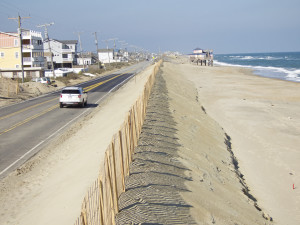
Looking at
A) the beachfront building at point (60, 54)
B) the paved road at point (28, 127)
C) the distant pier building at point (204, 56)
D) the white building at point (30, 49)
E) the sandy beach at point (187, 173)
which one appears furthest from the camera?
the distant pier building at point (204, 56)

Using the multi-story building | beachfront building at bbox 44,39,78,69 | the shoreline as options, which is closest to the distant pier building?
beachfront building at bbox 44,39,78,69

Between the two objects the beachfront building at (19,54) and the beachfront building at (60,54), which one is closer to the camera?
the beachfront building at (19,54)

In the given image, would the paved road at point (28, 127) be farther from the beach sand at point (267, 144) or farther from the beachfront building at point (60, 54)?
the beachfront building at point (60, 54)

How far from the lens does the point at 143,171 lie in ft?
32.9

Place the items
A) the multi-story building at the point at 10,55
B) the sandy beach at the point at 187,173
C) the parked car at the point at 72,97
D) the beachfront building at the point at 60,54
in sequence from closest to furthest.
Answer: the sandy beach at the point at 187,173 → the parked car at the point at 72,97 → the multi-story building at the point at 10,55 → the beachfront building at the point at 60,54

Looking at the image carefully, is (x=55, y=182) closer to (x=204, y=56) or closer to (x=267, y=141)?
(x=267, y=141)

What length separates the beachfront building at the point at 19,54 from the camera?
220 feet

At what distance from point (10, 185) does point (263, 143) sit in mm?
13163

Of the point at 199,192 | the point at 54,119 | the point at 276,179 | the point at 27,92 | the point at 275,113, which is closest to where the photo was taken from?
the point at 199,192

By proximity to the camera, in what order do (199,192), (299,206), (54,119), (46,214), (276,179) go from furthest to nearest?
(54,119), (276,179), (299,206), (199,192), (46,214)

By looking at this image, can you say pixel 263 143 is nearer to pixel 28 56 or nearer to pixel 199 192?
pixel 199 192

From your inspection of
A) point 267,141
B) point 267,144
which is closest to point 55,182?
point 267,144

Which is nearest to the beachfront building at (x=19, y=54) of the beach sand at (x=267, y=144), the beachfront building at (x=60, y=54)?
the beachfront building at (x=60, y=54)

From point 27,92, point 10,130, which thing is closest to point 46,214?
point 10,130
